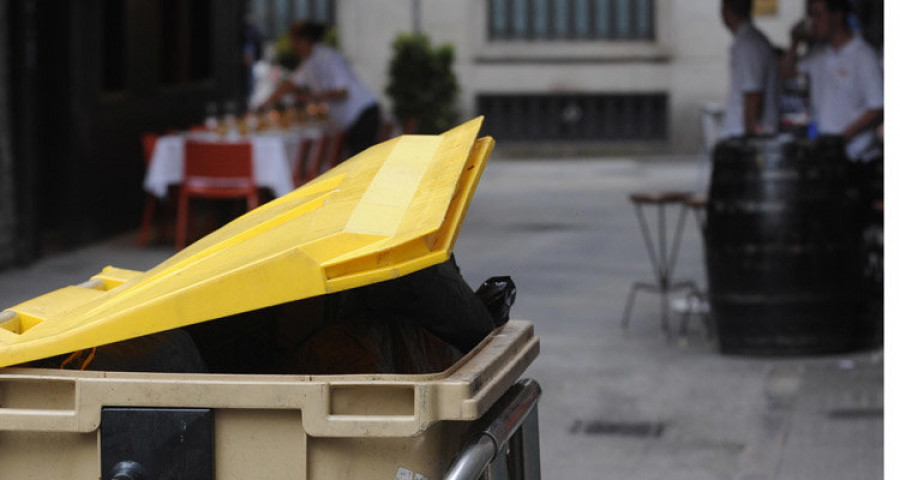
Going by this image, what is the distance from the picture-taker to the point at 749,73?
9.30 metres

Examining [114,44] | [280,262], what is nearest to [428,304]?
[280,262]

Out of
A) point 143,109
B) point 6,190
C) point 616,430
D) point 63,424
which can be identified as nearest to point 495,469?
point 63,424

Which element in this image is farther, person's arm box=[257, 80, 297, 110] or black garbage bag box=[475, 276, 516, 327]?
person's arm box=[257, 80, 297, 110]

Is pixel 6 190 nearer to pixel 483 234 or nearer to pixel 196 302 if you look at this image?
pixel 483 234

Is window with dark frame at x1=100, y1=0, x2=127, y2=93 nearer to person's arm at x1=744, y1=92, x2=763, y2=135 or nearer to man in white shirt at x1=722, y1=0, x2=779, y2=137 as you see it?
man in white shirt at x1=722, y1=0, x2=779, y2=137

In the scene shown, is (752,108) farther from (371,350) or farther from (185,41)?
(185,41)

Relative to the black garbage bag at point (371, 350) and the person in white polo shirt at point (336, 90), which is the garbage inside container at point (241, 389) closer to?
the black garbage bag at point (371, 350)

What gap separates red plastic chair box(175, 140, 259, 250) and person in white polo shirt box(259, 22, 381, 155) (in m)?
2.24

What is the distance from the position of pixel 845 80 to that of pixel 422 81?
13500 mm

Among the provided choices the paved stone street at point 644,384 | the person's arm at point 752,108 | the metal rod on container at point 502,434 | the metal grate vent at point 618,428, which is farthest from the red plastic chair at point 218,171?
the metal rod on container at point 502,434

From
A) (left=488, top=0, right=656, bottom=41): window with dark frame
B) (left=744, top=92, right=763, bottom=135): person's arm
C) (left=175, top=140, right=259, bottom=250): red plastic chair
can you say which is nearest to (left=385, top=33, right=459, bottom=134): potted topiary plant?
(left=488, top=0, right=656, bottom=41): window with dark frame

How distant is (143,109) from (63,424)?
11425 millimetres

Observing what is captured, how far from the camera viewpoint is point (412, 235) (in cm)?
289

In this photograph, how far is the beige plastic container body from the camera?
2799 millimetres
